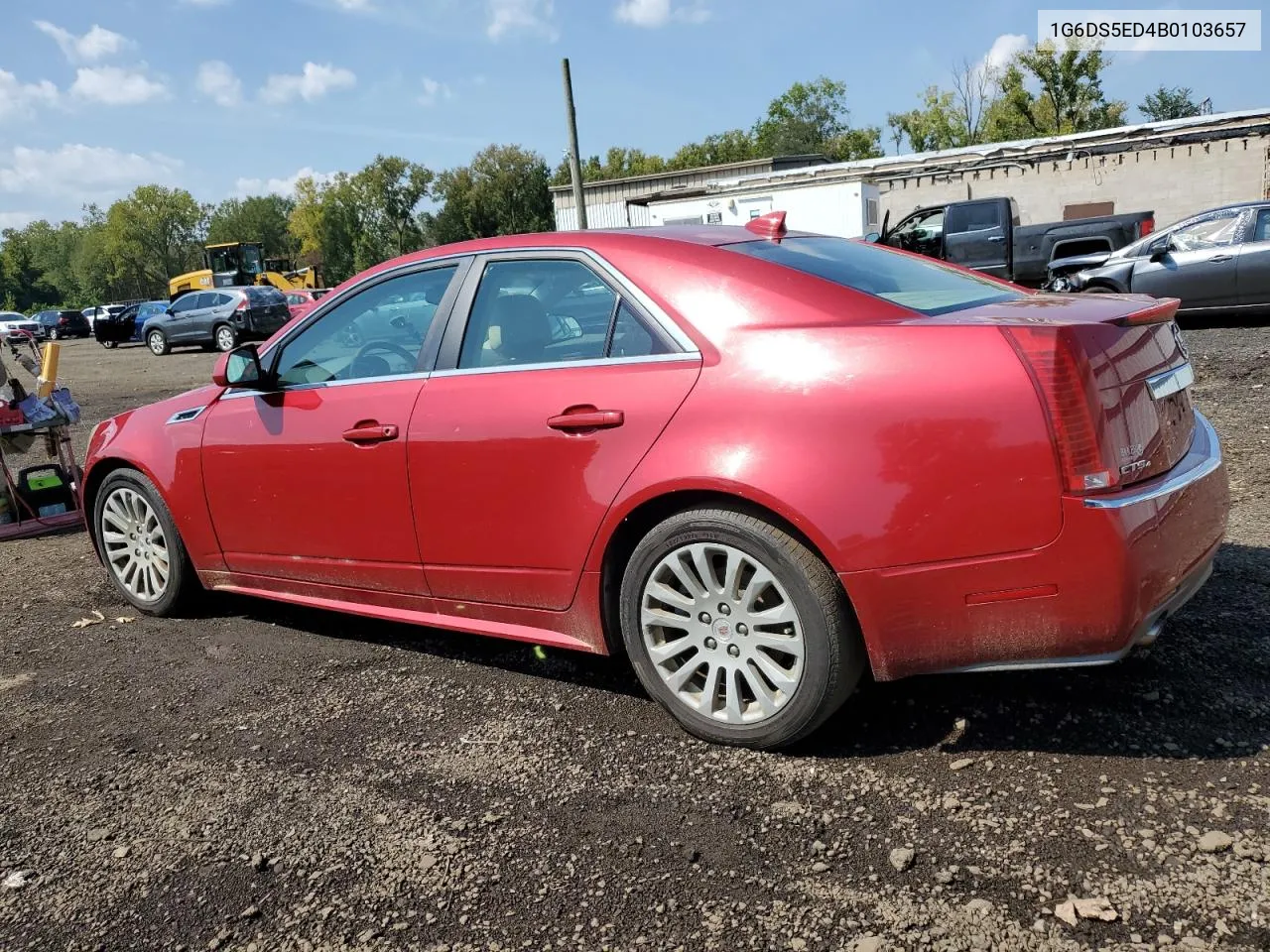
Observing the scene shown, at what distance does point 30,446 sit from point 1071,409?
6855 mm

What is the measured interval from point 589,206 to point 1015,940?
143ft

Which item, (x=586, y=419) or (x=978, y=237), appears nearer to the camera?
→ (x=586, y=419)

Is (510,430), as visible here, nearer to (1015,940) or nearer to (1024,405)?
(1024,405)

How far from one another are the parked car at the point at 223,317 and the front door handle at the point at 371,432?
23.3 metres

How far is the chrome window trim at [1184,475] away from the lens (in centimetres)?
252

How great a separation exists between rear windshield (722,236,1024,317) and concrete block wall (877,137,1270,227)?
85.5ft

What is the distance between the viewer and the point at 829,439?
2.72 meters

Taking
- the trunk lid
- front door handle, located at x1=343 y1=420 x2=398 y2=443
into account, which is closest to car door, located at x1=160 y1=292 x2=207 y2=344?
front door handle, located at x1=343 y1=420 x2=398 y2=443

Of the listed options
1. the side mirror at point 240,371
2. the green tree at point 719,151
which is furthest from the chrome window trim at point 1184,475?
the green tree at point 719,151

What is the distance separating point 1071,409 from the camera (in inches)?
98.6

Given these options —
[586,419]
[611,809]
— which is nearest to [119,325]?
[586,419]

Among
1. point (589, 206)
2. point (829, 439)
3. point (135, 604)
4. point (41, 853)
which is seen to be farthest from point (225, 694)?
point (589, 206)

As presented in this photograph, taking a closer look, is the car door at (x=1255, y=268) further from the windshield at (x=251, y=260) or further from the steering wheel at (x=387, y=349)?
the windshield at (x=251, y=260)

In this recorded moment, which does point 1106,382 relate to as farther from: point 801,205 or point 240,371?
point 801,205
